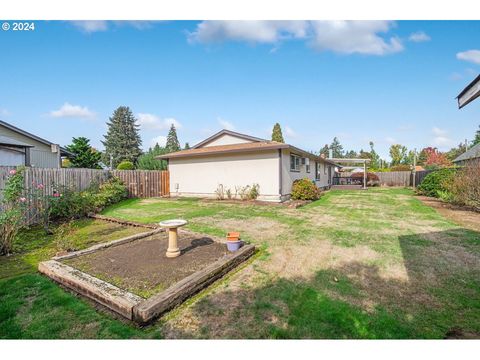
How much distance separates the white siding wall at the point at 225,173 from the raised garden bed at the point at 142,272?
756 centimetres

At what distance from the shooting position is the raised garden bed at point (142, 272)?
2793 millimetres

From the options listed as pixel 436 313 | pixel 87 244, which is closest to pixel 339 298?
pixel 436 313

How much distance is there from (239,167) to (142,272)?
10.2 metres

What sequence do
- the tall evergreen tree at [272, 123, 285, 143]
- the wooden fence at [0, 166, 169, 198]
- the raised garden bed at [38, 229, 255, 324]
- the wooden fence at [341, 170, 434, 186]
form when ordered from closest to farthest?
the raised garden bed at [38, 229, 255, 324], the wooden fence at [0, 166, 169, 198], the wooden fence at [341, 170, 434, 186], the tall evergreen tree at [272, 123, 285, 143]

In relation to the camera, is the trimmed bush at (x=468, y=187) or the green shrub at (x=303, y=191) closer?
the trimmed bush at (x=468, y=187)

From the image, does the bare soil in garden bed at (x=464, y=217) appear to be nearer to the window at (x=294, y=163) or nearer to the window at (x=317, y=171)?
the window at (x=294, y=163)

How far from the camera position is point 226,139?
16562 mm

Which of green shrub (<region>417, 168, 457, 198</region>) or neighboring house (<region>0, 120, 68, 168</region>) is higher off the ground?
neighboring house (<region>0, 120, 68, 168</region>)

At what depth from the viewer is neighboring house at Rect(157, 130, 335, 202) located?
40.6ft

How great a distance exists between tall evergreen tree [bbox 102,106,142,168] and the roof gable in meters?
31.7

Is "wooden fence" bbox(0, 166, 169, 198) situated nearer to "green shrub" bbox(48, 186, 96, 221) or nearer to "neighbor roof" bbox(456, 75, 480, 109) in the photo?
"green shrub" bbox(48, 186, 96, 221)

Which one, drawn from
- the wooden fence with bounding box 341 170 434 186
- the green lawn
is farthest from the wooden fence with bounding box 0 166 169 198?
the wooden fence with bounding box 341 170 434 186

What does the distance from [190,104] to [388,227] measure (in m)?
13.4

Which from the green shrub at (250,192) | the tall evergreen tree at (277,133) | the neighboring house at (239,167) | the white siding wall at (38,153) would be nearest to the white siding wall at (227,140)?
the neighboring house at (239,167)
